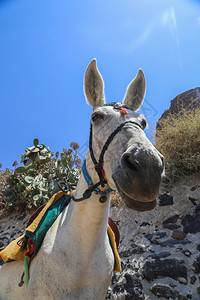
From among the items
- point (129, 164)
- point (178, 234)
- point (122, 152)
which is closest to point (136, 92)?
point (122, 152)

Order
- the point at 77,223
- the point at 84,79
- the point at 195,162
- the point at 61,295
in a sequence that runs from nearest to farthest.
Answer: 1. the point at 61,295
2. the point at 77,223
3. the point at 84,79
4. the point at 195,162

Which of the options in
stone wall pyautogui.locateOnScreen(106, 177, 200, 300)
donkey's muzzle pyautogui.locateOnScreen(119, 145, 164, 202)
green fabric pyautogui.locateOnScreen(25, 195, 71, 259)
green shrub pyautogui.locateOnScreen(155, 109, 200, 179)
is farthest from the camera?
green shrub pyautogui.locateOnScreen(155, 109, 200, 179)

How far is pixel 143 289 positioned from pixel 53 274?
1811mm

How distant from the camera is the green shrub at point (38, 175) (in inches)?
199

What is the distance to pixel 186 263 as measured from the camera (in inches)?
111

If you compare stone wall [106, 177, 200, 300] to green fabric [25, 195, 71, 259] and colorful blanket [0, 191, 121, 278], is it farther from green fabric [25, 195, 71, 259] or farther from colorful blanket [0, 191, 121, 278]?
green fabric [25, 195, 71, 259]

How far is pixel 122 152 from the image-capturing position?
139 centimetres

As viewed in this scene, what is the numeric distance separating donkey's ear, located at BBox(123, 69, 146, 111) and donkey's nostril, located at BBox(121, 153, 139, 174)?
3.66 feet

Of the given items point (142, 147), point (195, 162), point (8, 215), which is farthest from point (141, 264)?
point (8, 215)

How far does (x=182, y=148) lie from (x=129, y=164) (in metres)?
3.52

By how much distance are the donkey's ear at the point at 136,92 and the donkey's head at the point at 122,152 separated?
0.33 m

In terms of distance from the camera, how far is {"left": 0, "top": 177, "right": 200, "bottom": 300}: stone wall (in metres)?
2.72

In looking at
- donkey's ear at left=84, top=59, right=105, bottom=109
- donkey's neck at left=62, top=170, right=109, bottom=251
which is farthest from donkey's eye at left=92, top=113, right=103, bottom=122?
donkey's neck at left=62, top=170, right=109, bottom=251

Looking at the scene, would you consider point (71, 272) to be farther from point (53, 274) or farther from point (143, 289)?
point (143, 289)
